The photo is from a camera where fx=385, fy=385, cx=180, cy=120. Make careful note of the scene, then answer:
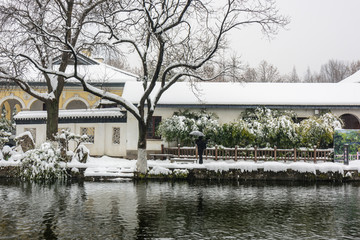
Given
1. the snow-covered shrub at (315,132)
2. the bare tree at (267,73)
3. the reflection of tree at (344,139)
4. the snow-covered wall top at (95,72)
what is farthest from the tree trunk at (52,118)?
the bare tree at (267,73)

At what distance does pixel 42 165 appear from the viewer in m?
18.1

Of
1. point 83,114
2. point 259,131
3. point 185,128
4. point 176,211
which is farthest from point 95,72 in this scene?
point 176,211

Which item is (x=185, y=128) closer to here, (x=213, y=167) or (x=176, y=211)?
(x=213, y=167)

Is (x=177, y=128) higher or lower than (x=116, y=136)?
higher

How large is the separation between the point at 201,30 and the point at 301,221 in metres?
11.4

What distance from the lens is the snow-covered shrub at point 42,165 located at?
59.3 feet

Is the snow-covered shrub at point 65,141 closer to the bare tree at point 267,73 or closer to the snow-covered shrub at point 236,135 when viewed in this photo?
the snow-covered shrub at point 236,135

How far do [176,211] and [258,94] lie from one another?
640 inches

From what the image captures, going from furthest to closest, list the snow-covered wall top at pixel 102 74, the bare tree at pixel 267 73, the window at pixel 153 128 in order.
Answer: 1. the bare tree at pixel 267 73
2. the snow-covered wall top at pixel 102 74
3. the window at pixel 153 128

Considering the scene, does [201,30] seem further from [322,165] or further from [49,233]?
[49,233]

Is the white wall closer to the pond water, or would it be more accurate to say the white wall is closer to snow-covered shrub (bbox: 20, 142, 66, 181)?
snow-covered shrub (bbox: 20, 142, 66, 181)

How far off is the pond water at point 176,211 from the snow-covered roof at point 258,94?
896cm

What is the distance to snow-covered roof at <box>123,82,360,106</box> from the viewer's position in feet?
81.3

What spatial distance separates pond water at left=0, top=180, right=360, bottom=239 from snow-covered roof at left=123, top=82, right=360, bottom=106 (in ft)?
29.4
